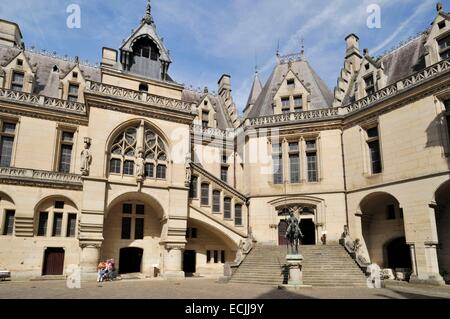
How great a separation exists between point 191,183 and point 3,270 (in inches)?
520

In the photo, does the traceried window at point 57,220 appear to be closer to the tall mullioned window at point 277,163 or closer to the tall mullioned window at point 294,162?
the tall mullioned window at point 277,163

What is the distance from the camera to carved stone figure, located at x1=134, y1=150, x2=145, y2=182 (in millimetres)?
24094

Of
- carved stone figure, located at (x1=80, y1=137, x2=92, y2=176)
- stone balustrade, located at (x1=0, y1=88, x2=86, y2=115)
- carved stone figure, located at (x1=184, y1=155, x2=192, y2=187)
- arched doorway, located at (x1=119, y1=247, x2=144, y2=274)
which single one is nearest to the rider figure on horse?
carved stone figure, located at (x1=184, y1=155, x2=192, y2=187)

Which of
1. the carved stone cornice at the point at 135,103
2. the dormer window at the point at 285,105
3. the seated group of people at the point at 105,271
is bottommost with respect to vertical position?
the seated group of people at the point at 105,271

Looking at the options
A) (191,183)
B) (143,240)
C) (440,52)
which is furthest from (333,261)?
(440,52)

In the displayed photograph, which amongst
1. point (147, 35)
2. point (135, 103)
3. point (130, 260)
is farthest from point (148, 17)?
point (130, 260)

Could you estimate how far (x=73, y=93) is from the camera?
95.9ft

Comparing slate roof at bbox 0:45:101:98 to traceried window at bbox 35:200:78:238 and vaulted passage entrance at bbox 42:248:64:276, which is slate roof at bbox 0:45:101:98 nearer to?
traceried window at bbox 35:200:78:238

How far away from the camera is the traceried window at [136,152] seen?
24.3 m

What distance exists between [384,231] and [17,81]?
30.1 m

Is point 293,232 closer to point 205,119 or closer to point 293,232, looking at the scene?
point 293,232

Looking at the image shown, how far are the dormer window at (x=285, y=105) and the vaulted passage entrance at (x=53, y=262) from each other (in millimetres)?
20688

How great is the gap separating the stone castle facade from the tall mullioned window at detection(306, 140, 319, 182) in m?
0.09

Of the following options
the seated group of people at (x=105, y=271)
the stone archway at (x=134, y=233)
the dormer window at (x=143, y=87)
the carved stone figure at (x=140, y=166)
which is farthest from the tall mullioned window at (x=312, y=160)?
the seated group of people at (x=105, y=271)
